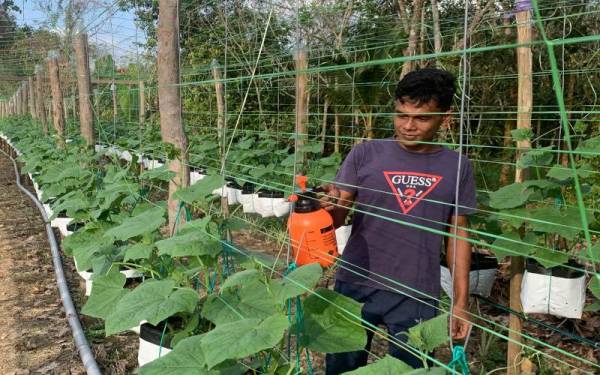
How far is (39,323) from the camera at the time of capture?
3.70 metres

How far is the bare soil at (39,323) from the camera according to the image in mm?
3154

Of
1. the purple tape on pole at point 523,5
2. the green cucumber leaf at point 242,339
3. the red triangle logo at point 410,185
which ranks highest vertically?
the purple tape on pole at point 523,5

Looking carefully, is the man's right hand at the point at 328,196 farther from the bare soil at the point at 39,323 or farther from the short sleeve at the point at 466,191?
the bare soil at the point at 39,323

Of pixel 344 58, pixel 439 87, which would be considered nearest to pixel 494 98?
pixel 344 58

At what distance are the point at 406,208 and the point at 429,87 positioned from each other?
435 mm

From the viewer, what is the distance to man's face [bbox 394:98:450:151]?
6.32ft

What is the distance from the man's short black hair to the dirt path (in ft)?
7.84

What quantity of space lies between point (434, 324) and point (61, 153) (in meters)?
5.96

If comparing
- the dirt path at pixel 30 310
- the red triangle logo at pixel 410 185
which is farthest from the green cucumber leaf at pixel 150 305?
the dirt path at pixel 30 310

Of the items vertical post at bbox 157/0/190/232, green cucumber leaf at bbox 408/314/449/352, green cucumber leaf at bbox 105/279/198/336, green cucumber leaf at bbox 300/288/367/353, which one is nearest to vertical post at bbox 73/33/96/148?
vertical post at bbox 157/0/190/232

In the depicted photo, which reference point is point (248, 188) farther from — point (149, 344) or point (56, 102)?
point (56, 102)

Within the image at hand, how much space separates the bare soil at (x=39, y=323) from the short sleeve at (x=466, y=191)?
6.95ft

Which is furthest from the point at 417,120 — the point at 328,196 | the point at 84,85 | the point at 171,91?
the point at 84,85

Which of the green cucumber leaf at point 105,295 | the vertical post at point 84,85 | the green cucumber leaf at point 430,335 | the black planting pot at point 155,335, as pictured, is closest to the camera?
the green cucumber leaf at point 430,335
